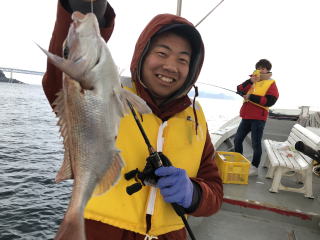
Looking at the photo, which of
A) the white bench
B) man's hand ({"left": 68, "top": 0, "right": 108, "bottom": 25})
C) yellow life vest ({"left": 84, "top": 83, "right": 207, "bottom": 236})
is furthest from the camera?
the white bench

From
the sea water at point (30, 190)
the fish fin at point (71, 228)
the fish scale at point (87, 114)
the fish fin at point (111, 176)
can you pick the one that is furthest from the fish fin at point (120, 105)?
the sea water at point (30, 190)

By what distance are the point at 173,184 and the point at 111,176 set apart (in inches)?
26.1

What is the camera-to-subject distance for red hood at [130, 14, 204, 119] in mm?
2467

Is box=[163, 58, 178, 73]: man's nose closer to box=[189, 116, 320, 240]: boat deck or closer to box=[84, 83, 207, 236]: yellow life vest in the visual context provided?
box=[84, 83, 207, 236]: yellow life vest

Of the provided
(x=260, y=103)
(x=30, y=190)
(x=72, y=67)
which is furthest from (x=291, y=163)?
(x=30, y=190)

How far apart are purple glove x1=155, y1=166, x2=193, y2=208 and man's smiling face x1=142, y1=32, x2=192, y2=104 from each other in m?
0.76

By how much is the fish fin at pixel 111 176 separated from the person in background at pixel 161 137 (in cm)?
52

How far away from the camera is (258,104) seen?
6676 millimetres

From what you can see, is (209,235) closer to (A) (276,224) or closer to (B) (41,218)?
(A) (276,224)

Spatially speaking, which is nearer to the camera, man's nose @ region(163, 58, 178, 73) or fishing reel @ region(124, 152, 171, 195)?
fishing reel @ region(124, 152, 171, 195)

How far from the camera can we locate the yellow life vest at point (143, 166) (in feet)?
7.20

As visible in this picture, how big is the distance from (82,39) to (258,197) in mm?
4838

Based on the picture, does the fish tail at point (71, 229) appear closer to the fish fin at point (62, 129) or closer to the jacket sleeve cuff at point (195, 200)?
the fish fin at point (62, 129)

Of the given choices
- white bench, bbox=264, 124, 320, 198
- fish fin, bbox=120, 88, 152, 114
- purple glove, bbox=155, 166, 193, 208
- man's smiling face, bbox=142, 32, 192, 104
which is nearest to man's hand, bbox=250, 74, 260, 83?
white bench, bbox=264, 124, 320, 198
